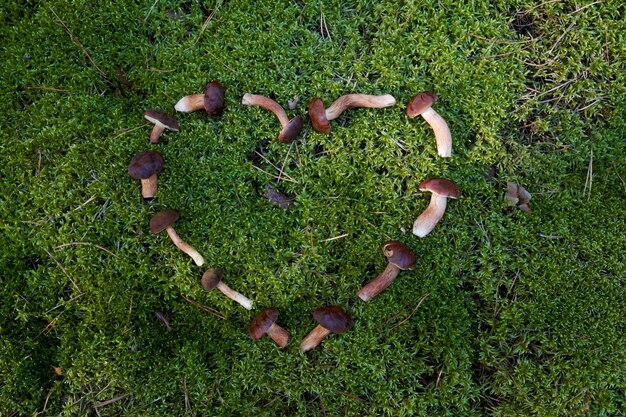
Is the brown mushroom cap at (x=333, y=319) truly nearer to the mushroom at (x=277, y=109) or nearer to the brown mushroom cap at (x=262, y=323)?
the brown mushroom cap at (x=262, y=323)

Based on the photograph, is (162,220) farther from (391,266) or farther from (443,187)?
(443,187)

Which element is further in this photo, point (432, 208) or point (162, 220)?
point (432, 208)

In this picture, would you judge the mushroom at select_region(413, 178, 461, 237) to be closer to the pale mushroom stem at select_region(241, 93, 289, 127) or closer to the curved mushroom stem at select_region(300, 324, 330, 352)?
the curved mushroom stem at select_region(300, 324, 330, 352)

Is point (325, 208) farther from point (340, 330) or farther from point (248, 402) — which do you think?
point (248, 402)

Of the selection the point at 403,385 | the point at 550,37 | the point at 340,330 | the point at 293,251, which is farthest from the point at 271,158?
the point at 550,37

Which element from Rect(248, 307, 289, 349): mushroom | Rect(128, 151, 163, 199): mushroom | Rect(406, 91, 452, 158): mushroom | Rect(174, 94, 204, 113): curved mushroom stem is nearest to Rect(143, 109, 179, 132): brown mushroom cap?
Rect(174, 94, 204, 113): curved mushroom stem

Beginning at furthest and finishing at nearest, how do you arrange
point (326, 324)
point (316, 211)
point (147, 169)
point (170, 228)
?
point (316, 211)
point (170, 228)
point (147, 169)
point (326, 324)

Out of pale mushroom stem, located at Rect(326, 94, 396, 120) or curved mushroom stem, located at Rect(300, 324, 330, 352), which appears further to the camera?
pale mushroom stem, located at Rect(326, 94, 396, 120)

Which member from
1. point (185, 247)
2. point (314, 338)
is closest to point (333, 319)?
point (314, 338)
